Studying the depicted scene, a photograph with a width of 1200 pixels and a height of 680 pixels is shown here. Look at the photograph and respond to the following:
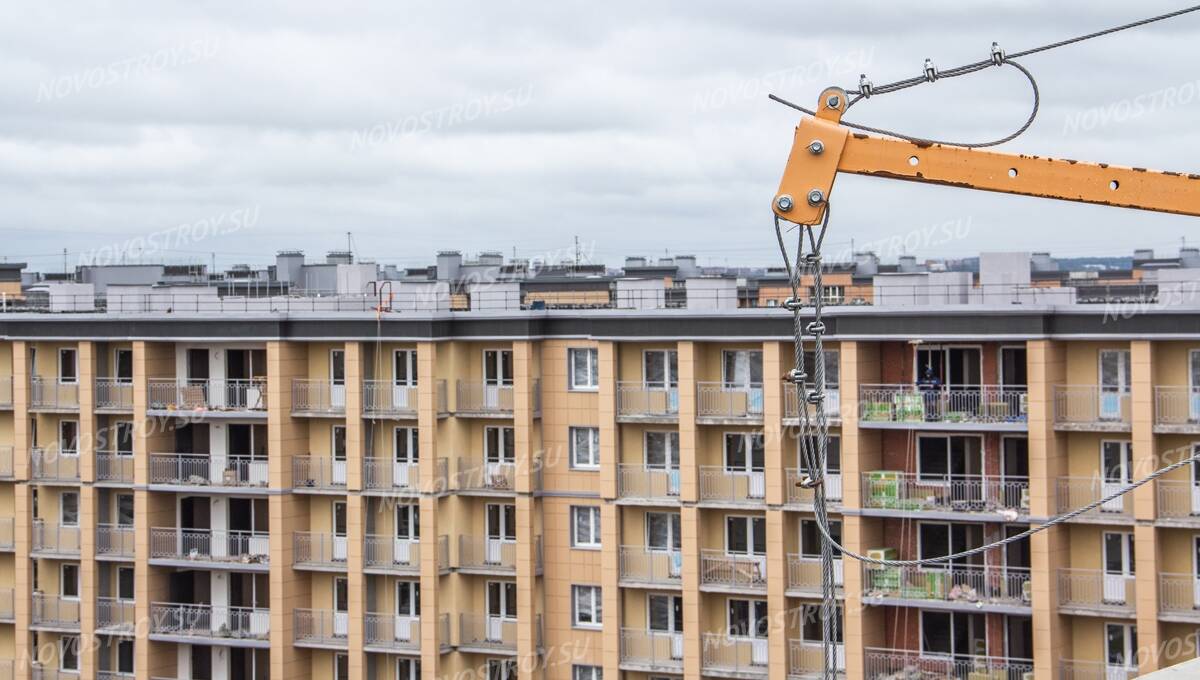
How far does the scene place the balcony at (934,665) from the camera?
47.4m

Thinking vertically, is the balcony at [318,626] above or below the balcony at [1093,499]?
below

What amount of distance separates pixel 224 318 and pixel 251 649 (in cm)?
1067

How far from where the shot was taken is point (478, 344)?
55.0 m

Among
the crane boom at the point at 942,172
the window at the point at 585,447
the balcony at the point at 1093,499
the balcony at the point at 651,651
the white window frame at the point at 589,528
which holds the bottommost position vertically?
the balcony at the point at 651,651

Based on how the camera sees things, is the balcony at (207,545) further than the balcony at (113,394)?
No

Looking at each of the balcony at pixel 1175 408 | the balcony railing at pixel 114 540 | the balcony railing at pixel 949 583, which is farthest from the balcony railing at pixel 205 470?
the balcony at pixel 1175 408

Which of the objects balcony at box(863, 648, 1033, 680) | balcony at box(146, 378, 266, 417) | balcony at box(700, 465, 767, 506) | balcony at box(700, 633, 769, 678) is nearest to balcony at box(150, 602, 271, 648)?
balcony at box(146, 378, 266, 417)

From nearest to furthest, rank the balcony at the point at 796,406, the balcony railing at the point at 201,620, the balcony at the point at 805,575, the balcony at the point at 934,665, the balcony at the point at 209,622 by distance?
the balcony at the point at 934,665 < the balcony at the point at 805,575 < the balcony at the point at 796,406 < the balcony at the point at 209,622 < the balcony railing at the point at 201,620

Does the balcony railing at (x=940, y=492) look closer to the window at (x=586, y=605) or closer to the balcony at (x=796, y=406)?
the balcony at (x=796, y=406)

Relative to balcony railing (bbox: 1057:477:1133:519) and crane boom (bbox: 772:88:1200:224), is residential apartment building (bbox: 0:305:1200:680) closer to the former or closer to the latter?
balcony railing (bbox: 1057:477:1133:519)

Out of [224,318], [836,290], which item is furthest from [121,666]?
[836,290]

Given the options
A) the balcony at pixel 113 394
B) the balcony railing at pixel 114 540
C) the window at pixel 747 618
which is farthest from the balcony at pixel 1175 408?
the balcony railing at pixel 114 540

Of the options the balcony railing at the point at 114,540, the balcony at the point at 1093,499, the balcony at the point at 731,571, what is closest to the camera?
the balcony at the point at 1093,499

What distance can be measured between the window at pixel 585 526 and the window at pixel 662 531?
1.88 m
